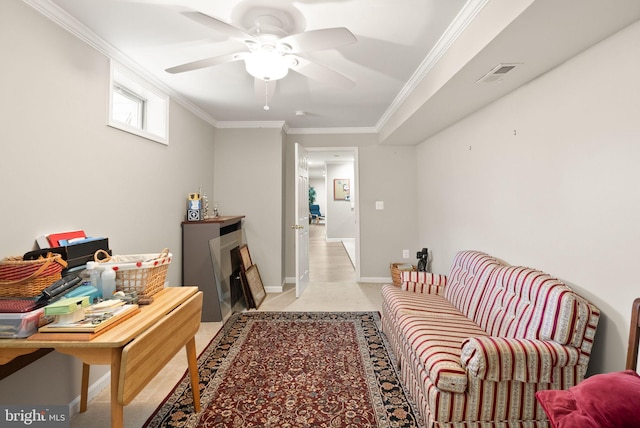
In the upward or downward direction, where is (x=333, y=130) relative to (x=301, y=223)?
upward

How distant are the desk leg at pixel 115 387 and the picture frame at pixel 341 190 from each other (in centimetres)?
791

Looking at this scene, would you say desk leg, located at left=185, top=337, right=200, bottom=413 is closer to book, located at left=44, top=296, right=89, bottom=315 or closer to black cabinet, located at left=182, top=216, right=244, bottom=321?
book, located at left=44, top=296, right=89, bottom=315

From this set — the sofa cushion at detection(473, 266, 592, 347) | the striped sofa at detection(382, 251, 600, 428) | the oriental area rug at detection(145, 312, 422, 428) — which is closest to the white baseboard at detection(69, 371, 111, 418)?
the oriental area rug at detection(145, 312, 422, 428)

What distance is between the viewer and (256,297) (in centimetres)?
351

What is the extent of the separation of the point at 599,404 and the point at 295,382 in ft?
5.31

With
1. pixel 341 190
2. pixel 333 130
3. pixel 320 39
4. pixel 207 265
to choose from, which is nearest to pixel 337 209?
pixel 341 190

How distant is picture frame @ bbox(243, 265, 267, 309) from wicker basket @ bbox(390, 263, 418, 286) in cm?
183

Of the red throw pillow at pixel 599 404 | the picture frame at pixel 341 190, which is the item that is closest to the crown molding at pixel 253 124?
the red throw pillow at pixel 599 404

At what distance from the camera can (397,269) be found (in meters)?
3.97

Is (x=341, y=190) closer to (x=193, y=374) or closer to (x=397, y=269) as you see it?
(x=397, y=269)

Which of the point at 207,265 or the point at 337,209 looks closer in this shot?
the point at 207,265

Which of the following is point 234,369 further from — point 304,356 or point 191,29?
point 191,29

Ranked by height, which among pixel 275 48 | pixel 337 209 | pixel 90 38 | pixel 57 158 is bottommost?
pixel 337 209

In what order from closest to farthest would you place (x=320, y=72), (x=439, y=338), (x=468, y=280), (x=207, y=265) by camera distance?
(x=439, y=338) < (x=320, y=72) < (x=468, y=280) < (x=207, y=265)
